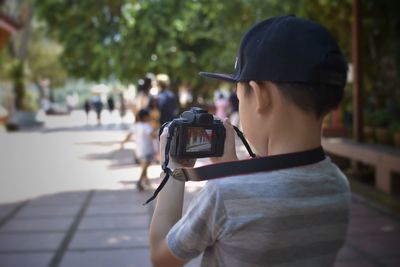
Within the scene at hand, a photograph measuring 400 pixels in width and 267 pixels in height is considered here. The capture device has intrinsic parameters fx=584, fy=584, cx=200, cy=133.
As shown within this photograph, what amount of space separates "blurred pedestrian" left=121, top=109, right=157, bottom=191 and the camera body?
7072mm

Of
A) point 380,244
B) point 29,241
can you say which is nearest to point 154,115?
point 29,241

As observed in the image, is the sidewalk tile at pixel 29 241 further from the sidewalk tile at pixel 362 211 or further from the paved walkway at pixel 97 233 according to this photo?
the sidewalk tile at pixel 362 211

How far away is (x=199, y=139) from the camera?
1.53m

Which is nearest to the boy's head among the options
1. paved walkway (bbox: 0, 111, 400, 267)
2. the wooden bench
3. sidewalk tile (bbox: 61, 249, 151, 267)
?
paved walkway (bbox: 0, 111, 400, 267)

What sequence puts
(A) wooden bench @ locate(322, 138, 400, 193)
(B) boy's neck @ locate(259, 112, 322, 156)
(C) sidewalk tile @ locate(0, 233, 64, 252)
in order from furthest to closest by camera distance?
(A) wooden bench @ locate(322, 138, 400, 193) → (C) sidewalk tile @ locate(0, 233, 64, 252) → (B) boy's neck @ locate(259, 112, 322, 156)

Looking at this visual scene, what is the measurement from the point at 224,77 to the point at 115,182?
8.23m

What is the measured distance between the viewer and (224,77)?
1546 mm

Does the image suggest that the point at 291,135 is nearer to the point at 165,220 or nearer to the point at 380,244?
the point at 165,220

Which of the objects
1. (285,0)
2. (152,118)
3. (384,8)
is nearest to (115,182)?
(152,118)

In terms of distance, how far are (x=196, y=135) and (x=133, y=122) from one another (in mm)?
13501

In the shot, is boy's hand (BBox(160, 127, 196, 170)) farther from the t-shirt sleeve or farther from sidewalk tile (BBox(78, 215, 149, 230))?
sidewalk tile (BBox(78, 215, 149, 230))

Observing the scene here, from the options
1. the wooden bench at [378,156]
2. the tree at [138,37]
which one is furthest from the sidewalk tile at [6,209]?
the tree at [138,37]

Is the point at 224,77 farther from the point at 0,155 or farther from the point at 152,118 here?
the point at 0,155

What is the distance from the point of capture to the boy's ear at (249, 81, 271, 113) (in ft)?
4.61
